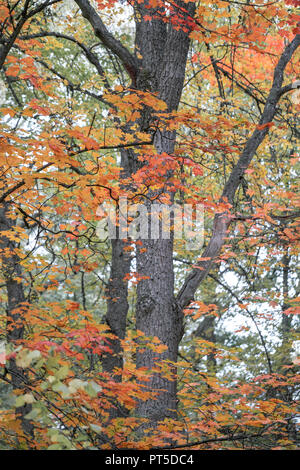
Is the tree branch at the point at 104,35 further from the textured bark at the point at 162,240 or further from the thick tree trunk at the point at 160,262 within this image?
the thick tree trunk at the point at 160,262

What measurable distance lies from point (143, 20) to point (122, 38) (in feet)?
12.4

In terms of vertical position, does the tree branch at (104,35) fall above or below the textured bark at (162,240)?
above

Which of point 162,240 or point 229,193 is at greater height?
point 229,193

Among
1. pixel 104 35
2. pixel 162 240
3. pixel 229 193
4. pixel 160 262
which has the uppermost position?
pixel 104 35

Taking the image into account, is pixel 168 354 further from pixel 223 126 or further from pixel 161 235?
pixel 223 126

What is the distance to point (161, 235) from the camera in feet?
16.2

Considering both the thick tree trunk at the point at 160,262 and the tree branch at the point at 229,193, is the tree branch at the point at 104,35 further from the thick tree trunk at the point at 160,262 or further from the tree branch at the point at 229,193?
the tree branch at the point at 229,193

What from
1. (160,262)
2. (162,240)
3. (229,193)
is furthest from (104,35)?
(160,262)

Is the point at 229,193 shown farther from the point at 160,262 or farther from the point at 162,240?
the point at 160,262

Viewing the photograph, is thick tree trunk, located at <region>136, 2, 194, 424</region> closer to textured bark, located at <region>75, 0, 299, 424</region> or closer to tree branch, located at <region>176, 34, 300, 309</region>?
textured bark, located at <region>75, 0, 299, 424</region>

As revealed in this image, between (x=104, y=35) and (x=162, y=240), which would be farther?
(x=162, y=240)

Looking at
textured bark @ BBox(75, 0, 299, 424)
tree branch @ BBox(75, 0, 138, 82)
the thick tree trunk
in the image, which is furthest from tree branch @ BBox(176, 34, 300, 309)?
tree branch @ BBox(75, 0, 138, 82)

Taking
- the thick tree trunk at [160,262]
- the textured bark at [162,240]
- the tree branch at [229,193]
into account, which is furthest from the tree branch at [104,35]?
the tree branch at [229,193]

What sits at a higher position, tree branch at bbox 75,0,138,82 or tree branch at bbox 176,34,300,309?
tree branch at bbox 75,0,138,82
